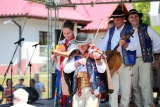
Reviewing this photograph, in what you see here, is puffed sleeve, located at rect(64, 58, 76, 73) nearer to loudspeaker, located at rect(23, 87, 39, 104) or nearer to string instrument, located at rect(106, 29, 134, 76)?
string instrument, located at rect(106, 29, 134, 76)

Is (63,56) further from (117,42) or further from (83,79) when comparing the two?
(117,42)

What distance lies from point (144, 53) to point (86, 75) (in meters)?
1.94

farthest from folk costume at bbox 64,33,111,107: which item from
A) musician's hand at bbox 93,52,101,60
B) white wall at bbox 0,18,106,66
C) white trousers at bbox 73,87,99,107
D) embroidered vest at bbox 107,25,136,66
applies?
white wall at bbox 0,18,106,66

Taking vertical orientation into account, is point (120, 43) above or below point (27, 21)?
below

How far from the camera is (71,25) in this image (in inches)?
277

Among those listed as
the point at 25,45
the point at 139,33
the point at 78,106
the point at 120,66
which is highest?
the point at 25,45

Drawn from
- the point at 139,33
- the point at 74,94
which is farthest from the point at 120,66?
the point at 74,94

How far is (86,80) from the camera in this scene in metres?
6.21

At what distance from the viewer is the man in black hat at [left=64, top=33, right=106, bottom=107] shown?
6.14m

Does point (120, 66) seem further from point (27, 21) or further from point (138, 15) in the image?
point (27, 21)

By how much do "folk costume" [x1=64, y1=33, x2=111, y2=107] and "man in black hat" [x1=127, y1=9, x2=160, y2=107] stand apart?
1.78 meters

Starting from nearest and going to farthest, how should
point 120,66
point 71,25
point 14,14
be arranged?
point 71,25 < point 120,66 < point 14,14

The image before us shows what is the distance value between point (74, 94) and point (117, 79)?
140cm

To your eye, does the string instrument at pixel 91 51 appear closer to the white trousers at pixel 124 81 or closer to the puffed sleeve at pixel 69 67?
the puffed sleeve at pixel 69 67
